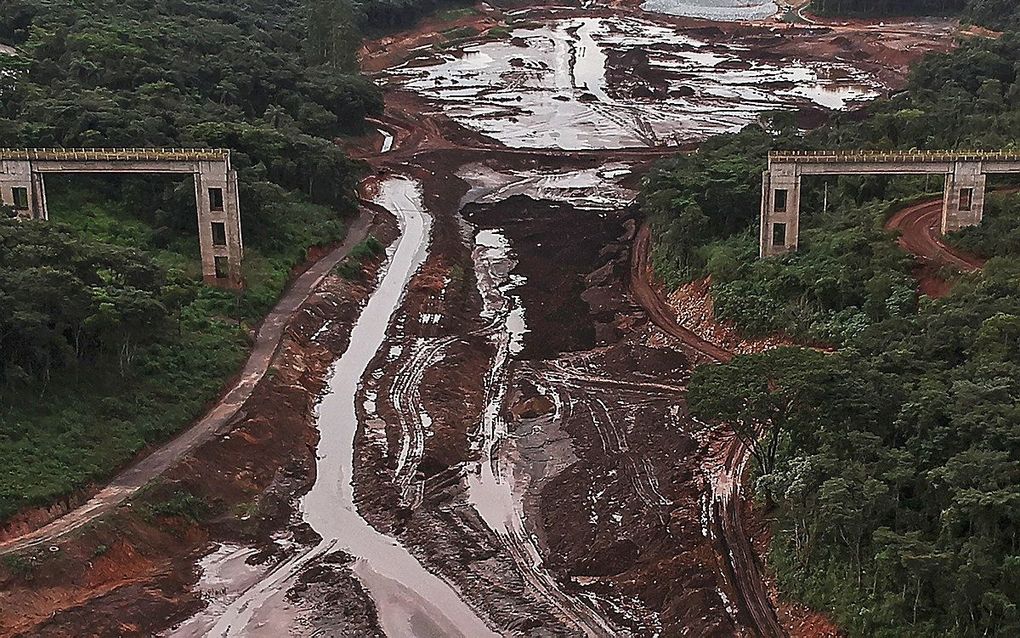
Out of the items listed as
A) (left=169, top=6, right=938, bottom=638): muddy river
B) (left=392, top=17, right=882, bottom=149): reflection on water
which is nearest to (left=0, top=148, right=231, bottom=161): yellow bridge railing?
(left=169, top=6, right=938, bottom=638): muddy river

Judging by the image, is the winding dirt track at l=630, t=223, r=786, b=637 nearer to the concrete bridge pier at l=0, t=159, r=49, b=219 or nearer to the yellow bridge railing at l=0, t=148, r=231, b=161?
the yellow bridge railing at l=0, t=148, r=231, b=161

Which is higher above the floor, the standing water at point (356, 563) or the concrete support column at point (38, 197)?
the concrete support column at point (38, 197)

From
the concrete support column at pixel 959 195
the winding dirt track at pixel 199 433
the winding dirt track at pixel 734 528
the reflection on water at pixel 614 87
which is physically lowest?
the winding dirt track at pixel 734 528

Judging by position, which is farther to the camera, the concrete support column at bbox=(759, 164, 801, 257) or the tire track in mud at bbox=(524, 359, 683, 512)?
the concrete support column at bbox=(759, 164, 801, 257)

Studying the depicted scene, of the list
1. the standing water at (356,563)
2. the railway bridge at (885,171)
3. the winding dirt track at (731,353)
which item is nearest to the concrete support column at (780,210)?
the railway bridge at (885,171)

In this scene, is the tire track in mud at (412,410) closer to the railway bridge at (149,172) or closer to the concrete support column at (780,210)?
the railway bridge at (149,172)

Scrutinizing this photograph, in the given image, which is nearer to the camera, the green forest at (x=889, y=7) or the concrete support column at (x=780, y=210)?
the concrete support column at (x=780, y=210)

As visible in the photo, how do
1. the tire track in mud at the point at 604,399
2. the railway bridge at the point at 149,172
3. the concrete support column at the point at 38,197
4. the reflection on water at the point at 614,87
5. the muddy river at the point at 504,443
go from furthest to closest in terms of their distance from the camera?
the reflection on water at the point at 614,87, the concrete support column at the point at 38,197, the railway bridge at the point at 149,172, the tire track in mud at the point at 604,399, the muddy river at the point at 504,443

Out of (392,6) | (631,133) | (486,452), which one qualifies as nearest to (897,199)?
(486,452)
